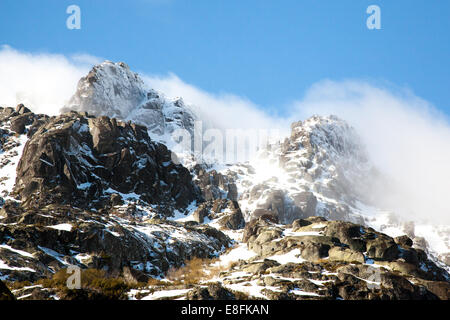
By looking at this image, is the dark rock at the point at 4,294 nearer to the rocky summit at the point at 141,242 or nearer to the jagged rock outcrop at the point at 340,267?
the rocky summit at the point at 141,242

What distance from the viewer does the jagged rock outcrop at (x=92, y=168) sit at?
145 m

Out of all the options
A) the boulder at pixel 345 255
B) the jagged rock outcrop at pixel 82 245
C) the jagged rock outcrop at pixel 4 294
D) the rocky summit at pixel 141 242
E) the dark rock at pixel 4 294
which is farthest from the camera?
the boulder at pixel 345 255

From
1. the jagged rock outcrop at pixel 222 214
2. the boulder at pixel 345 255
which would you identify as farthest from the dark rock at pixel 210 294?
the jagged rock outcrop at pixel 222 214

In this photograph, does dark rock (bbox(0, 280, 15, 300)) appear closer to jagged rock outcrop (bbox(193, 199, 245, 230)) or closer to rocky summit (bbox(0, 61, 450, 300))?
rocky summit (bbox(0, 61, 450, 300))

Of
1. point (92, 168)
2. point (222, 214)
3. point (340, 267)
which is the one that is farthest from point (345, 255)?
point (92, 168)

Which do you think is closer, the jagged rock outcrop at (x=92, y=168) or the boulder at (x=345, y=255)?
the boulder at (x=345, y=255)

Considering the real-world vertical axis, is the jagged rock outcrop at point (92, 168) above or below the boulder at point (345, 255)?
above

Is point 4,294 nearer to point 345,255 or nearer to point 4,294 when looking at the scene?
point 4,294

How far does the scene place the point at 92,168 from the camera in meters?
166

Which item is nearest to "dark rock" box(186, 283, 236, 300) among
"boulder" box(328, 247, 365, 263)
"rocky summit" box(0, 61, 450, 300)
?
"rocky summit" box(0, 61, 450, 300)

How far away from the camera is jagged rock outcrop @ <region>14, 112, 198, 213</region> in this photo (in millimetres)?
145375

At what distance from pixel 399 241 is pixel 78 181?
386 feet
